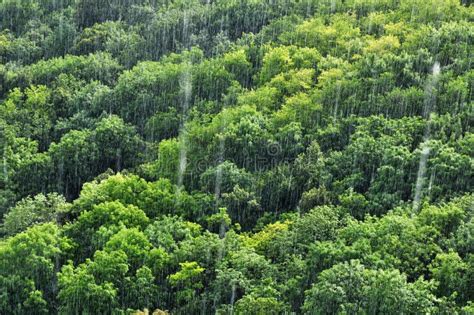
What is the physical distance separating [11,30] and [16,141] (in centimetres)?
3580

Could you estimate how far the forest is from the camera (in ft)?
143

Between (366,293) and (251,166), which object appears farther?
(251,166)

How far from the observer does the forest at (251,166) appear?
1719 inches

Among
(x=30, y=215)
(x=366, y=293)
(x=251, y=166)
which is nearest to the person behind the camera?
(x=366, y=293)

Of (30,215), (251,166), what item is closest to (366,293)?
(251,166)

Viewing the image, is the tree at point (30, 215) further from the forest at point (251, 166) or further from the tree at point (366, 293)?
the tree at point (366, 293)

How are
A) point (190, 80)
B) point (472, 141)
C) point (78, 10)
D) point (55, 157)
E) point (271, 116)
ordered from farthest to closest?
1. point (78, 10)
2. point (190, 80)
3. point (55, 157)
4. point (271, 116)
5. point (472, 141)

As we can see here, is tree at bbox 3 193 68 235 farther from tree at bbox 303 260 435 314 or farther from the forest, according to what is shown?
tree at bbox 303 260 435 314

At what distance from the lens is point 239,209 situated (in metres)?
54.3

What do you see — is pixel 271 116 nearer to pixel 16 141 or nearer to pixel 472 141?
Answer: pixel 472 141

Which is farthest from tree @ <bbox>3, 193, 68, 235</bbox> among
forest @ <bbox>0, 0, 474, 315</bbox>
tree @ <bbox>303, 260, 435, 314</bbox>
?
tree @ <bbox>303, 260, 435, 314</bbox>

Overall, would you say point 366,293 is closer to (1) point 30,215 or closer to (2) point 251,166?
(2) point 251,166

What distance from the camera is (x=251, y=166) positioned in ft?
192

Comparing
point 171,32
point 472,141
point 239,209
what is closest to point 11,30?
point 171,32
